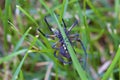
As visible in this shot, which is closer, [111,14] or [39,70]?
[39,70]

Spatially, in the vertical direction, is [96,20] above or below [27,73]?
above

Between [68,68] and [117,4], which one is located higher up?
[117,4]

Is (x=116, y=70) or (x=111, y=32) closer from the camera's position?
(x=116, y=70)

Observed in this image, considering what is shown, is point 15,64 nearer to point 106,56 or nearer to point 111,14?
point 106,56

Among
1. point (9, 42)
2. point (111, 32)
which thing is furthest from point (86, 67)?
point (9, 42)

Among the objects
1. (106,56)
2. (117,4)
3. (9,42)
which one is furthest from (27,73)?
(117,4)

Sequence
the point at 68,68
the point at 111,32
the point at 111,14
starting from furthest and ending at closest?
the point at 111,14 → the point at 111,32 → the point at 68,68

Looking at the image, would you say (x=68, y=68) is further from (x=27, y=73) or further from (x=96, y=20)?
(x=96, y=20)

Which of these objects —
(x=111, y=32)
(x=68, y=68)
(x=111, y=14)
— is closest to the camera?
(x=68, y=68)

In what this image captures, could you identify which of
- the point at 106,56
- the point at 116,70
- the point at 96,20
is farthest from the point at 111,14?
the point at 116,70
